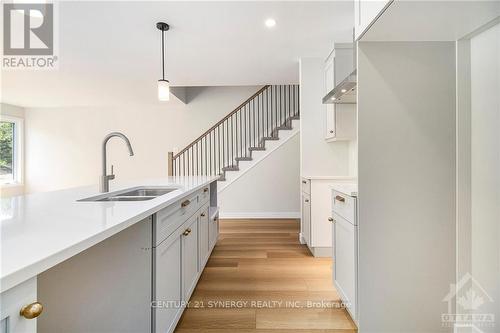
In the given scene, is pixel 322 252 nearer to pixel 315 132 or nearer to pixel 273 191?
pixel 315 132

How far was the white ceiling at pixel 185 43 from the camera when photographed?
243 centimetres

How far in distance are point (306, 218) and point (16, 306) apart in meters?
3.01

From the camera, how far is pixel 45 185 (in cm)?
648

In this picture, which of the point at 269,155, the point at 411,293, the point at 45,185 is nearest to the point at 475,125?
the point at 411,293

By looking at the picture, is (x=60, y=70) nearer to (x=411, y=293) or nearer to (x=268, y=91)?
(x=268, y=91)

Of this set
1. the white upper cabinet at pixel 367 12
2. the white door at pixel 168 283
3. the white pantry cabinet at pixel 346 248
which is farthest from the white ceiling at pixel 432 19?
the white door at pixel 168 283

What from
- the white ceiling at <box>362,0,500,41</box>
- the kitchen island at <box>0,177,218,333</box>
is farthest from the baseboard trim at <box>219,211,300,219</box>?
the white ceiling at <box>362,0,500,41</box>

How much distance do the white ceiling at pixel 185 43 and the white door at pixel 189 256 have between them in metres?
1.88

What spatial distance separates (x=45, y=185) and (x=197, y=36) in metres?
5.91

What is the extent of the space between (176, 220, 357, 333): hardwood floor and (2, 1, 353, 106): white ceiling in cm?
243

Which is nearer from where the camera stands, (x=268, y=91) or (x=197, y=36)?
(x=197, y=36)

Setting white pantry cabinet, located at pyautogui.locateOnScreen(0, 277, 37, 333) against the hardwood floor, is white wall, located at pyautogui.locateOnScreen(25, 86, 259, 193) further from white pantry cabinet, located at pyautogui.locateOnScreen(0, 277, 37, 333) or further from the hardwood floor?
white pantry cabinet, located at pyautogui.locateOnScreen(0, 277, 37, 333)

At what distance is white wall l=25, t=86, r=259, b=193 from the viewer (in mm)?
6289

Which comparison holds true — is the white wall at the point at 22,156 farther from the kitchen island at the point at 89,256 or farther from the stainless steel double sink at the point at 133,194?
the kitchen island at the point at 89,256
